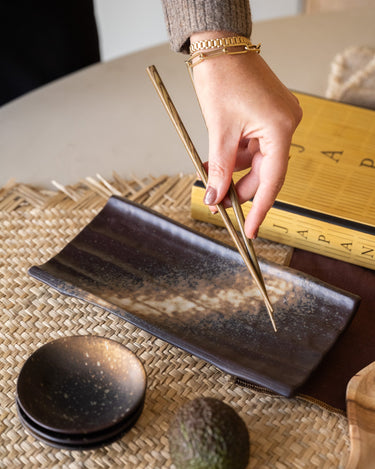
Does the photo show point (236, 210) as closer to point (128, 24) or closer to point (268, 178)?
point (268, 178)

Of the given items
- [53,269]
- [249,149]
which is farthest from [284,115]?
[53,269]

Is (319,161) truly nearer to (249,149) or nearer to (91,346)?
(249,149)

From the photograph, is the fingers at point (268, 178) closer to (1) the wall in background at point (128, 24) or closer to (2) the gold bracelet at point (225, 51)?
(2) the gold bracelet at point (225, 51)

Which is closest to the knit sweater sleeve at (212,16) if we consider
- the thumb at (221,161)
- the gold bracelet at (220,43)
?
the gold bracelet at (220,43)

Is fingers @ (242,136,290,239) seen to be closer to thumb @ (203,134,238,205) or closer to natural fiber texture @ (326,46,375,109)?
thumb @ (203,134,238,205)

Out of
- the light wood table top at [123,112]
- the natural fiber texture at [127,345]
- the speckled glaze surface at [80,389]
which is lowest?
the natural fiber texture at [127,345]

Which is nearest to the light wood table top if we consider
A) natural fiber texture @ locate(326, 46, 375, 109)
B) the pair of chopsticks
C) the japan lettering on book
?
natural fiber texture @ locate(326, 46, 375, 109)

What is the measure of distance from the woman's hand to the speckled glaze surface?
19 cm

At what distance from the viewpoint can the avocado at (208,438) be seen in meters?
0.43

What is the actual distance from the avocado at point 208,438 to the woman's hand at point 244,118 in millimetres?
208

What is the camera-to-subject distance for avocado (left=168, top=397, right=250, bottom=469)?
435 mm

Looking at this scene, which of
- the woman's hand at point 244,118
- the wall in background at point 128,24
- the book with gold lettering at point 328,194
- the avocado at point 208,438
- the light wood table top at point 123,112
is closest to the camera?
the avocado at point 208,438

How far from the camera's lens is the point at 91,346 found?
0.54m

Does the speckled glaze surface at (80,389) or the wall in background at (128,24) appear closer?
the speckled glaze surface at (80,389)
